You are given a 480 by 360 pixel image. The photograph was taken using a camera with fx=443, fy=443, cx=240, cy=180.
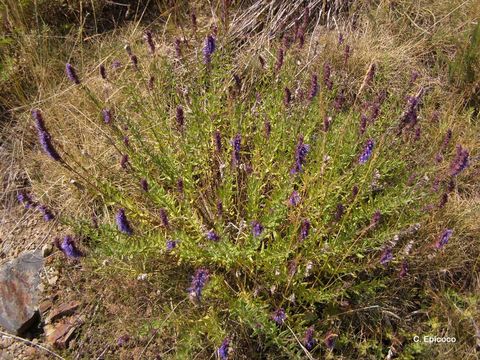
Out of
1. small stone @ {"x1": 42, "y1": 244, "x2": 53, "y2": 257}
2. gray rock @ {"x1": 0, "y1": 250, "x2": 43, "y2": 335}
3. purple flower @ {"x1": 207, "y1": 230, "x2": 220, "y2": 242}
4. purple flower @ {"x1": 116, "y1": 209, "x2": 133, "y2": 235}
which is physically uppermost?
purple flower @ {"x1": 116, "y1": 209, "x2": 133, "y2": 235}

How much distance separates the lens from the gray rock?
2748 mm

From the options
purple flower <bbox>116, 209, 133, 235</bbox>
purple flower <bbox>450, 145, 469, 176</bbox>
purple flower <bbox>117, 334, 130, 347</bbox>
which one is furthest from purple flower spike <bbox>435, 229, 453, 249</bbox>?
purple flower <bbox>117, 334, 130, 347</bbox>

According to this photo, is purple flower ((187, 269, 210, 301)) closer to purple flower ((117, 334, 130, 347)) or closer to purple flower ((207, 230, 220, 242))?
purple flower ((207, 230, 220, 242))

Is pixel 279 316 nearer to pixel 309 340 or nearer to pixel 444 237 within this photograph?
pixel 309 340

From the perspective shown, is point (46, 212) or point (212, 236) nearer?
point (212, 236)

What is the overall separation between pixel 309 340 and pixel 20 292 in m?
1.86

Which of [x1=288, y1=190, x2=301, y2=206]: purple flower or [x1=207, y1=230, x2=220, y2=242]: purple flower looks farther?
[x1=288, y1=190, x2=301, y2=206]: purple flower

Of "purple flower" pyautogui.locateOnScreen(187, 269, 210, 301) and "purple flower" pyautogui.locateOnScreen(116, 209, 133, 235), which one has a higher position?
"purple flower" pyautogui.locateOnScreen(116, 209, 133, 235)

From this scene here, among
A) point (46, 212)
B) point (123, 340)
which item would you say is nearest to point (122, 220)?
point (46, 212)

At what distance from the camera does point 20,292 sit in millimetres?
2830

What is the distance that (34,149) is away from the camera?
3.53 meters

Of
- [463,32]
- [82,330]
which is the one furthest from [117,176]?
[463,32]

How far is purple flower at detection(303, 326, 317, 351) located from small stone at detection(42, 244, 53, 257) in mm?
1839

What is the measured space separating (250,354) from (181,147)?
1.36 m
